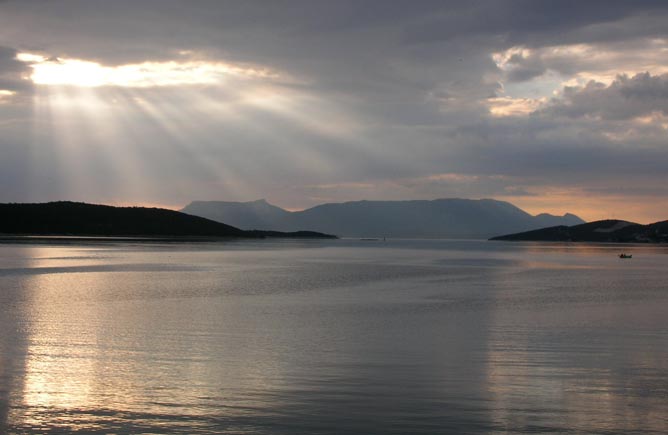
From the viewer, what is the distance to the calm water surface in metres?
13.3

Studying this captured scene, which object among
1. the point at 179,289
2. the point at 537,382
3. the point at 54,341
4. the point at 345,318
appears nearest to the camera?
the point at 537,382

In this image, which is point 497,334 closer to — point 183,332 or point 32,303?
point 183,332

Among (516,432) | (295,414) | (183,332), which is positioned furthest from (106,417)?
(183,332)

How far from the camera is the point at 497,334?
82.9 ft

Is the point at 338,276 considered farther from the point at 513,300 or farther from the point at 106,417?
the point at 106,417

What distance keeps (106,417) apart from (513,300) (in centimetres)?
2972

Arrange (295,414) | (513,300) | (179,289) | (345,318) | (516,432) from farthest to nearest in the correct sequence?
(179,289) < (513,300) < (345,318) < (295,414) < (516,432)

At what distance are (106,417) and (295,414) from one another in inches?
148

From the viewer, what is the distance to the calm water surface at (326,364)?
43.6 feet

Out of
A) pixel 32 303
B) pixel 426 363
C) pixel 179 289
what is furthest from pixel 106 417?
pixel 179 289

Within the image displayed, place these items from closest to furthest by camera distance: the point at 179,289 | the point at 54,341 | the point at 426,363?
the point at 426,363 < the point at 54,341 < the point at 179,289

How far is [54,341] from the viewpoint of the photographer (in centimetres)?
2180

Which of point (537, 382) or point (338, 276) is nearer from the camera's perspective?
point (537, 382)

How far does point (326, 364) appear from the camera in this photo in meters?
18.8
